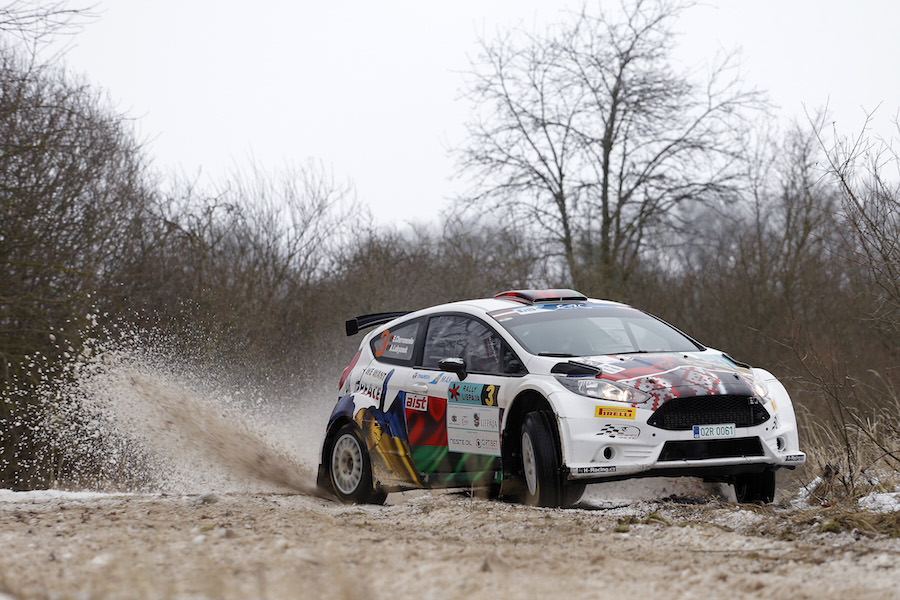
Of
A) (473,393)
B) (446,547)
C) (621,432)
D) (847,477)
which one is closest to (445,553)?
(446,547)

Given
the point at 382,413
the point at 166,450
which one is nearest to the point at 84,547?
the point at 382,413

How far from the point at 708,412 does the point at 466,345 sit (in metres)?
2.13

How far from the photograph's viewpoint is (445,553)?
192 inches

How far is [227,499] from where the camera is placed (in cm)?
782

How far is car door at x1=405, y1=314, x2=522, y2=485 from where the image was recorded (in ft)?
23.8

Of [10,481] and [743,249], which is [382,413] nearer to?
[10,481]

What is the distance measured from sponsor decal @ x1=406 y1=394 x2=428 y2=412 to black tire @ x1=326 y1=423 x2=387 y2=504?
2.36 feet

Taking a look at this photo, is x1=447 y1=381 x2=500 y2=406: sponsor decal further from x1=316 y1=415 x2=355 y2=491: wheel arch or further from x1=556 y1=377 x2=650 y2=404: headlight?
x1=316 y1=415 x2=355 y2=491: wheel arch

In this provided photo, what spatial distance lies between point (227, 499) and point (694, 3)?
20322 mm

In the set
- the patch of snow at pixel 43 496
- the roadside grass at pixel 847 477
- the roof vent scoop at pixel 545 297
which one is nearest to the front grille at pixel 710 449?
the roadside grass at pixel 847 477

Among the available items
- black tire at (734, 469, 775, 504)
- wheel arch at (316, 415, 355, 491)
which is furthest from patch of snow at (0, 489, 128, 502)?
black tire at (734, 469, 775, 504)

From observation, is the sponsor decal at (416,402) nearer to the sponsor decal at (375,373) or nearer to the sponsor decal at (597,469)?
the sponsor decal at (375,373)

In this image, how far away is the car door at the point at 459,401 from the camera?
7262 mm

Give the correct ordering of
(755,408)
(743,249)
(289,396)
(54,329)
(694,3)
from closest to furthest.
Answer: (755,408) → (54,329) → (289,396) → (743,249) → (694,3)
